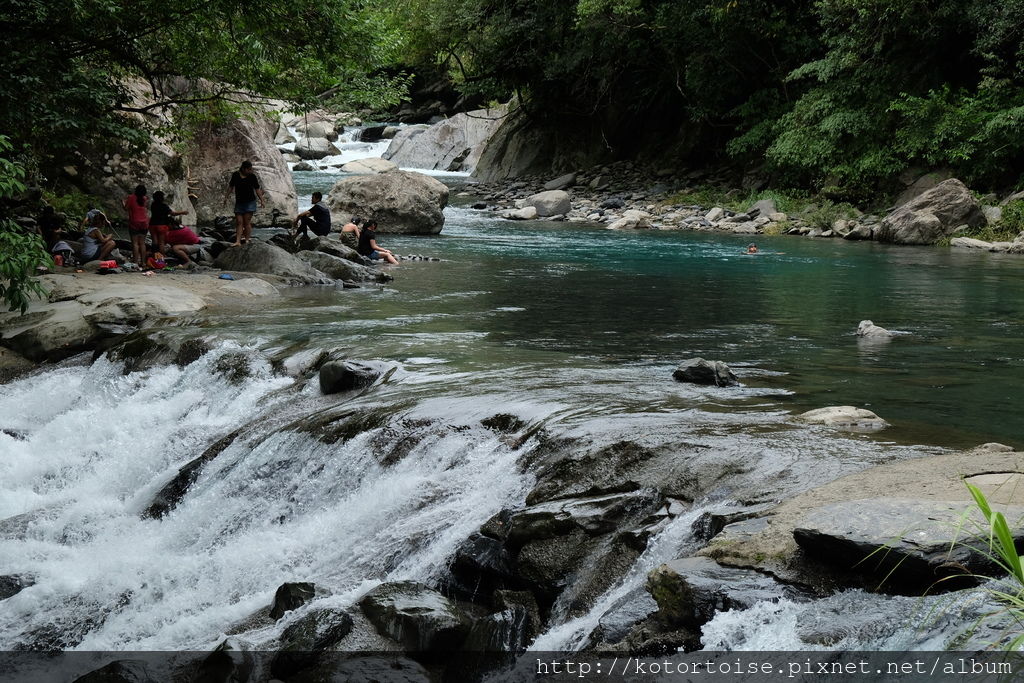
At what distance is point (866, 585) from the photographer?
4453 mm

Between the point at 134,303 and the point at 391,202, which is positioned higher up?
the point at 391,202

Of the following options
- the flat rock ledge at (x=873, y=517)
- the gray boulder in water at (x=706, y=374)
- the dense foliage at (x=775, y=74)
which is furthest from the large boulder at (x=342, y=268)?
the dense foliage at (x=775, y=74)

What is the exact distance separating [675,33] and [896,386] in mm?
26218

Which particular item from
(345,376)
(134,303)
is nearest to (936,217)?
(345,376)

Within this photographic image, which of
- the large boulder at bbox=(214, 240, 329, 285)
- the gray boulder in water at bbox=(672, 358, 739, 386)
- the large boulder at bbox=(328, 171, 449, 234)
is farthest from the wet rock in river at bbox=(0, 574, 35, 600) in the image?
the large boulder at bbox=(328, 171, 449, 234)

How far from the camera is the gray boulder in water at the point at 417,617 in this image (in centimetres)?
534

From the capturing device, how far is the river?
20.5 feet

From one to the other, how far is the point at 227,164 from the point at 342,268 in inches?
322

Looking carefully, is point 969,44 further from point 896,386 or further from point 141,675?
point 141,675

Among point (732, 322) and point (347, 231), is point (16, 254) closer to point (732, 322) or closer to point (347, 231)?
point (732, 322)

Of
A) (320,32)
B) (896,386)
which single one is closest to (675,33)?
(320,32)

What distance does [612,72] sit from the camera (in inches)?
1439

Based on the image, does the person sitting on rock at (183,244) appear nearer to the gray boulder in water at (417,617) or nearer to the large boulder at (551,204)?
the gray boulder in water at (417,617)

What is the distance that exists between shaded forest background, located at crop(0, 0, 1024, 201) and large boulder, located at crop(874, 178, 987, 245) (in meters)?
1.32
